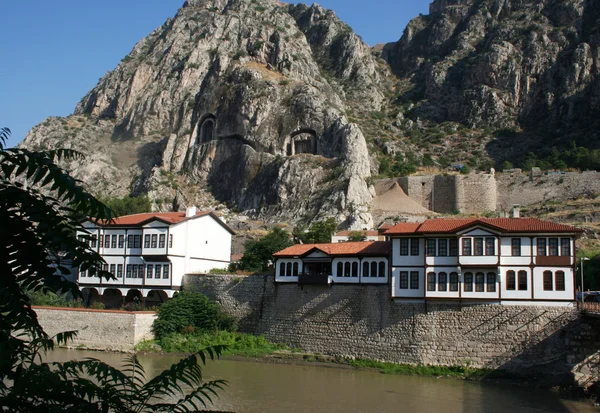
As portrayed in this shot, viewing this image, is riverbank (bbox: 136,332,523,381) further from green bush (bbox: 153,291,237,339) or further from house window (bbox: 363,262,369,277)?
house window (bbox: 363,262,369,277)

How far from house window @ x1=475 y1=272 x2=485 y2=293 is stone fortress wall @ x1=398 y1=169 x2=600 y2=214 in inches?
1867

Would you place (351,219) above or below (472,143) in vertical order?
below

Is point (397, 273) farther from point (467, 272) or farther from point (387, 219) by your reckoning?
point (387, 219)

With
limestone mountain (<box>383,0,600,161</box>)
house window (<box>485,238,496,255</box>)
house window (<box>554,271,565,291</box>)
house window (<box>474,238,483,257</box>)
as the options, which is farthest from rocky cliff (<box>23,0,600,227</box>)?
house window (<box>554,271,565,291</box>)

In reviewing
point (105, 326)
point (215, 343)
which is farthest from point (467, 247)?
point (105, 326)

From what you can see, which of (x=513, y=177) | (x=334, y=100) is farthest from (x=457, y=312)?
(x=334, y=100)

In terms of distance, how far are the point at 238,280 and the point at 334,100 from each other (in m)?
71.2

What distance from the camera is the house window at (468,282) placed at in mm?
34812

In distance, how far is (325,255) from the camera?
39.9 m

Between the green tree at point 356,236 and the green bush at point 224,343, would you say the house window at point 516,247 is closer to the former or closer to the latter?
the green bush at point 224,343

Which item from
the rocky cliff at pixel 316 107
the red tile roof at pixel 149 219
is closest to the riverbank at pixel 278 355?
the red tile roof at pixel 149 219

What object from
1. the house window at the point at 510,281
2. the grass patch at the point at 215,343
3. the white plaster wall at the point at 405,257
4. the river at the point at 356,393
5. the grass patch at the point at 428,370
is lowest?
the river at the point at 356,393

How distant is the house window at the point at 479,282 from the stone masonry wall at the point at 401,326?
102 centimetres

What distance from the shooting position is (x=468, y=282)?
34906mm
